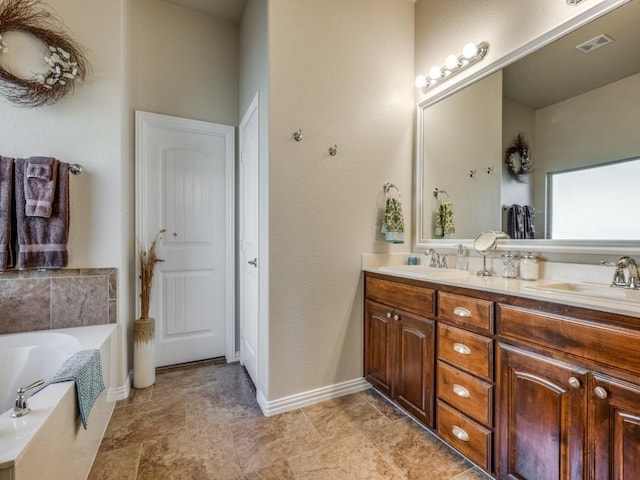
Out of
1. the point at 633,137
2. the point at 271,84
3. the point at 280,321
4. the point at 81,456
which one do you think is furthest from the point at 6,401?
the point at 633,137

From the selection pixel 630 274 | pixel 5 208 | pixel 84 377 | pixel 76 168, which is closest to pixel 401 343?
pixel 630 274

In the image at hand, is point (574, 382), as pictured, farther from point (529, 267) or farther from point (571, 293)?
point (529, 267)

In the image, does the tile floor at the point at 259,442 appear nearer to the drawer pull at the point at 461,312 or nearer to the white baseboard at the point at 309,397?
the white baseboard at the point at 309,397

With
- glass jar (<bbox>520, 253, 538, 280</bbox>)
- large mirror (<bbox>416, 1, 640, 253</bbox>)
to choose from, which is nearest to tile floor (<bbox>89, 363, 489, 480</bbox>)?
glass jar (<bbox>520, 253, 538, 280</bbox>)

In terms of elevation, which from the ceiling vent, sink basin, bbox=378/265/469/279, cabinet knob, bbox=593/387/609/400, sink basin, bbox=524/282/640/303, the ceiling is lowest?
cabinet knob, bbox=593/387/609/400

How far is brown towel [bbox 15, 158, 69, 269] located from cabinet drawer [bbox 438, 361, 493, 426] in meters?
2.30

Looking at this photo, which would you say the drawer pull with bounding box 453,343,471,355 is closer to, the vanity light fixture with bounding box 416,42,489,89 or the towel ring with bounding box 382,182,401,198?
the towel ring with bounding box 382,182,401,198

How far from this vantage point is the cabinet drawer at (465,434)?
1.34 m

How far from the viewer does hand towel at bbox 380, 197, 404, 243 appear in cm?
214

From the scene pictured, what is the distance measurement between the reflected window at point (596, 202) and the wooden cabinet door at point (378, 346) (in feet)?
3.41

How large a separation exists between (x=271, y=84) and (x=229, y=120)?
0.99 metres

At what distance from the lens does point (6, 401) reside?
5.06 feet

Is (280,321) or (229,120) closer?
(280,321)

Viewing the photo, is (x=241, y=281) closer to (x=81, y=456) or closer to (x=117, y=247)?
(x=117, y=247)
